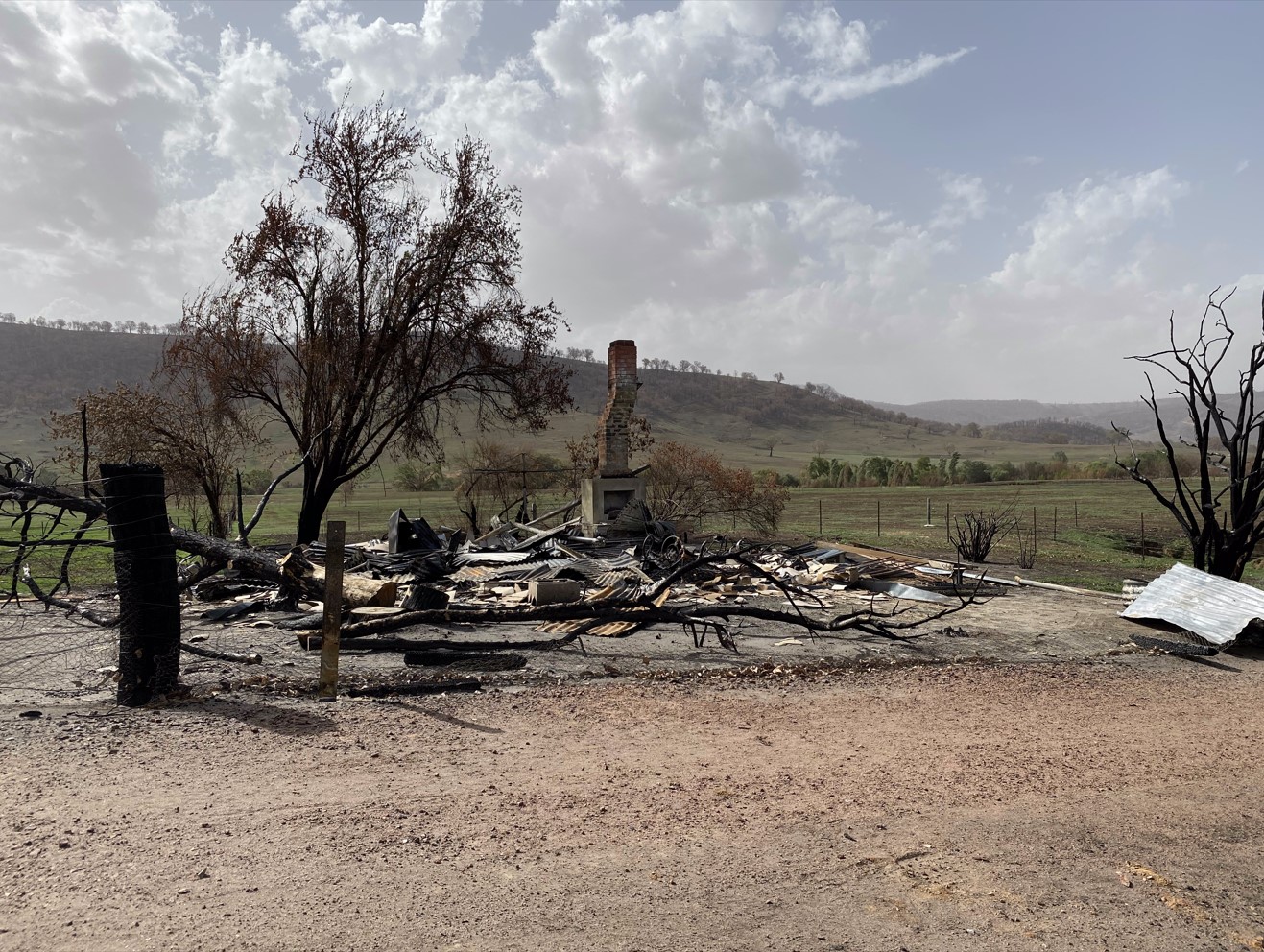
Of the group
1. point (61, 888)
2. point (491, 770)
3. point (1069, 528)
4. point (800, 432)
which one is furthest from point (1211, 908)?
point (800, 432)

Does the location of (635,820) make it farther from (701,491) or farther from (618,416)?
(701,491)

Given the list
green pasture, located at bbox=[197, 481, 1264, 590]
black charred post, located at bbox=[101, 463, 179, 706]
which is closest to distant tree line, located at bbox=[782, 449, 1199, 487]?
green pasture, located at bbox=[197, 481, 1264, 590]

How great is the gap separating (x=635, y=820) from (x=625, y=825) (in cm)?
10

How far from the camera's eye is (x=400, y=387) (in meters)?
20.2

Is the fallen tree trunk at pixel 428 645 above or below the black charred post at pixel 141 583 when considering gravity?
below

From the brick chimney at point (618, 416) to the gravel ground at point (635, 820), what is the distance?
1255cm

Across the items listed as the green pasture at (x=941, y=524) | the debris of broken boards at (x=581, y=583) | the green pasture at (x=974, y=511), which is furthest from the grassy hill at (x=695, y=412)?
the debris of broken boards at (x=581, y=583)

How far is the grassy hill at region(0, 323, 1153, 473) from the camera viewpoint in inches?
4262

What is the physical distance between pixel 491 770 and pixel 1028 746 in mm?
3870

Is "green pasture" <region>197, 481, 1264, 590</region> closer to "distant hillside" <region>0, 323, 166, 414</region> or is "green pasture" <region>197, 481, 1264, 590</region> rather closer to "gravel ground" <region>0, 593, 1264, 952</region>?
"gravel ground" <region>0, 593, 1264, 952</region>

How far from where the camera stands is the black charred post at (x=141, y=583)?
639 cm

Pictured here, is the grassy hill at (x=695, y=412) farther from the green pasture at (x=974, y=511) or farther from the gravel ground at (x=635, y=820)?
the gravel ground at (x=635, y=820)

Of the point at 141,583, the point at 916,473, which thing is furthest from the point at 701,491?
the point at 916,473

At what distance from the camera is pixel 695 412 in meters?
141
